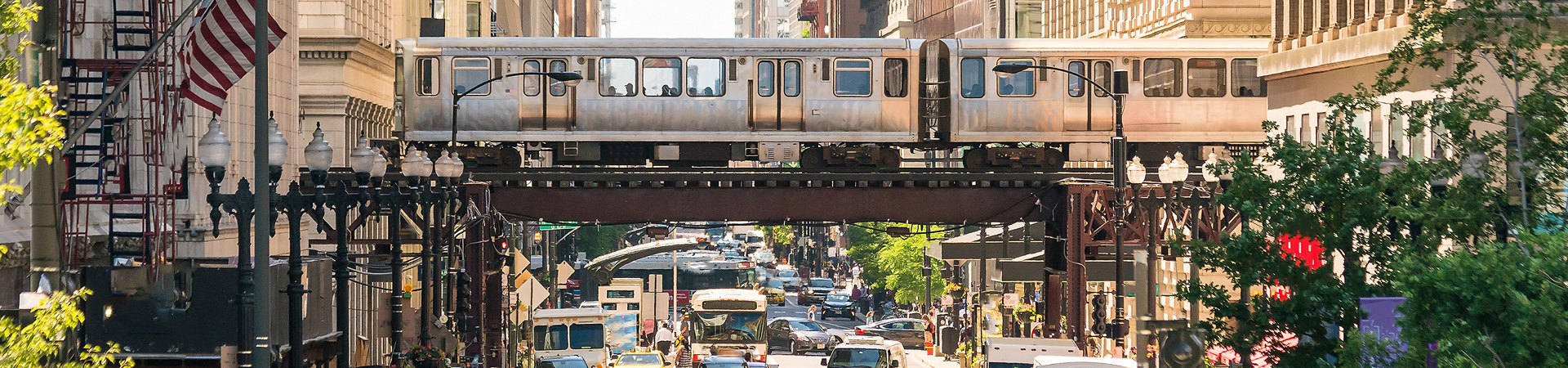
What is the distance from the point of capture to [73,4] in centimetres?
2127

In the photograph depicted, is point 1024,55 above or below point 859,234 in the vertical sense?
above

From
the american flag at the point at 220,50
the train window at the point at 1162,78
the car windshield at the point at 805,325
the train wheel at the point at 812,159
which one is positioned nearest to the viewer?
the american flag at the point at 220,50

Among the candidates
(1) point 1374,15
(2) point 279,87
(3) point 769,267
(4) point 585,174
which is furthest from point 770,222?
(3) point 769,267

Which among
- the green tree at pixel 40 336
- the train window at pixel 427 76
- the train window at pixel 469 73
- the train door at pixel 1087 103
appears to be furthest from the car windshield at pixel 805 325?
the green tree at pixel 40 336

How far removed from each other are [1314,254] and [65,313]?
12196 mm

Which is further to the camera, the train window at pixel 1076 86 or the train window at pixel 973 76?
the train window at pixel 1076 86

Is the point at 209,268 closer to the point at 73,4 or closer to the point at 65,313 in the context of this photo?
the point at 73,4

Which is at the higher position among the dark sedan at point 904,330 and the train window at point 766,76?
the train window at point 766,76

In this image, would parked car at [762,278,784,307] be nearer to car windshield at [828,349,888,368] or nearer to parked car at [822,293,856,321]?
parked car at [822,293,856,321]

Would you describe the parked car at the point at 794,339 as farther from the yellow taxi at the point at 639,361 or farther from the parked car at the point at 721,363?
the parked car at the point at 721,363

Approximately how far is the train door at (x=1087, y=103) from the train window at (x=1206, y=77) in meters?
1.76

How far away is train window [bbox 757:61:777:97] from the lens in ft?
116

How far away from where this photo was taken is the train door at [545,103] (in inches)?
1391

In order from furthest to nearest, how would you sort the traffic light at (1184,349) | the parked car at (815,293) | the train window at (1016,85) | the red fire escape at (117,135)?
the parked car at (815,293)
the train window at (1016,85)
the traffic light at (1184,349)
the red fire escape at (117,135)
